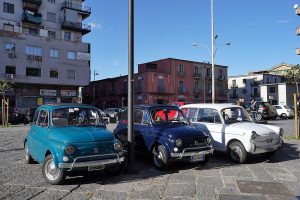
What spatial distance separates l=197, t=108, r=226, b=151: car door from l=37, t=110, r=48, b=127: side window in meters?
4.70

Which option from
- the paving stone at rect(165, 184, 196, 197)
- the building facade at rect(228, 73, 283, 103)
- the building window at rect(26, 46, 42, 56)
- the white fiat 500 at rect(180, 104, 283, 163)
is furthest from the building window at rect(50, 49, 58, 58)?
the building facade at rect(228, 73, 283, 103)

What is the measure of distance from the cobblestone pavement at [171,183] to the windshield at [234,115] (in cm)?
143

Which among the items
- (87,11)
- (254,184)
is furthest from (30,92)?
(254,184)

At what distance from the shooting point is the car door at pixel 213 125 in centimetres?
914

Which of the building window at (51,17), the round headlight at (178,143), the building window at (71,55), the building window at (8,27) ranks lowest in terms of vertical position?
the round headlight at (178,143)

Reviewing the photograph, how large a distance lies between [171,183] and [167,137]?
1384mm

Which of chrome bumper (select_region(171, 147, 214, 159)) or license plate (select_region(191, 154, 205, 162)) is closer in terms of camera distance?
chrome bumper (select_region(171, 147, 214, 159))

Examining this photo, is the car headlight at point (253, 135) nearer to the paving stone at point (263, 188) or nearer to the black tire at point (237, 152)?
the black tire at point (237, 152)

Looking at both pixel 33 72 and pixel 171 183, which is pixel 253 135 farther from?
pixel 33 72

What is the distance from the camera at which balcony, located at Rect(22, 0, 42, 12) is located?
144 feet

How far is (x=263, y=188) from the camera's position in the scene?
6.22 metres

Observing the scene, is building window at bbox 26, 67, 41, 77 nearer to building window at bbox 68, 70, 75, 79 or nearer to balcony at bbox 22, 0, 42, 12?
building window at bbox 68, 70, 75, 79

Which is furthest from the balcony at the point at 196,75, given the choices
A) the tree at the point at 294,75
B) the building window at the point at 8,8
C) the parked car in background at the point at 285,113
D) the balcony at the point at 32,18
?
the building window at the point at 8,8

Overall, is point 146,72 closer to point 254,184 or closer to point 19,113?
point 19,113
